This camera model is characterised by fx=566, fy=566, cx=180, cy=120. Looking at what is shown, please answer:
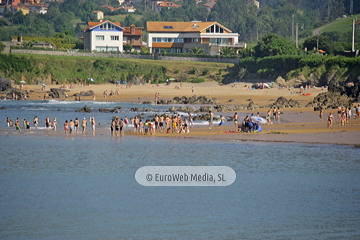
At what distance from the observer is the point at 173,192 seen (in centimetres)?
2625

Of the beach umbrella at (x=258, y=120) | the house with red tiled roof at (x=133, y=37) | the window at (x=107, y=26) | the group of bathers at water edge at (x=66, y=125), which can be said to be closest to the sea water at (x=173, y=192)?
the group of bathers at water edge at (x=66, y=125)

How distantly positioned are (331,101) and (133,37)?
6257 centimetres

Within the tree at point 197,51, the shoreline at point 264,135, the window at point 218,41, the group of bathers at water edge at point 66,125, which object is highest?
the window at point 218,41

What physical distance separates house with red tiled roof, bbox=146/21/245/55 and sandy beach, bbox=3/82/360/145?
18982 mm

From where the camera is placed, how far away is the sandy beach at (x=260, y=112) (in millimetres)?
39125

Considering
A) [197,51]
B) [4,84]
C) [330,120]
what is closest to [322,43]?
[197,51]

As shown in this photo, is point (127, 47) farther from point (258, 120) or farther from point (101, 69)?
point (258, 120)

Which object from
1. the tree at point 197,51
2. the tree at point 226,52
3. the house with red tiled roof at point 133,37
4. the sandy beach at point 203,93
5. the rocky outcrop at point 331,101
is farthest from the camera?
the house with red tiled roof at point 133,37

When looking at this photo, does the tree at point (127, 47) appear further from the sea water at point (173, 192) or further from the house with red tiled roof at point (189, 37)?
the sea water at point (173, 192)

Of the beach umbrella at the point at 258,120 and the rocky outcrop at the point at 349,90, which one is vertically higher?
the rocky outcrop at the point at 349,90

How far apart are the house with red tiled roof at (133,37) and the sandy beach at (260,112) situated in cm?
2664

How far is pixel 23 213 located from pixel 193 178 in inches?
→ 384

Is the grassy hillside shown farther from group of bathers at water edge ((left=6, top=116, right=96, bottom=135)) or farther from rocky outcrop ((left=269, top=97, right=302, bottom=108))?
group of bathers at water edge ((left=6, top=116, right=96, bottom=135))

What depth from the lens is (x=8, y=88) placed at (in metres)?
77.1
